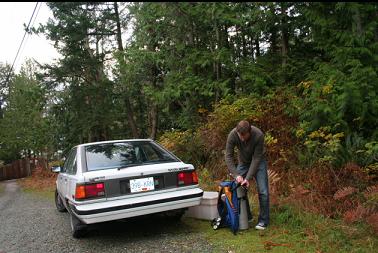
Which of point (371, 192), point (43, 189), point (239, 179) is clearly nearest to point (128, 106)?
point (43, 189)

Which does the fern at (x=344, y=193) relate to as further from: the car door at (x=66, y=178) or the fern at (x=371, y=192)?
the car door at (x=66, y=178)

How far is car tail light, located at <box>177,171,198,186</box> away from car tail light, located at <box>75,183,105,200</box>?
1.17 meters

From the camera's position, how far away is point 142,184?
5.38 metres

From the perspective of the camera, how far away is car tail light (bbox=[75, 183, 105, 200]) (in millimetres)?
5074

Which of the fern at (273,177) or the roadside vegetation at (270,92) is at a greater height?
the roadside vegetation at (270,92)

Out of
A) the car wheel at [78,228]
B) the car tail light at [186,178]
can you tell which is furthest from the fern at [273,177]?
the car wheel at [78,228]

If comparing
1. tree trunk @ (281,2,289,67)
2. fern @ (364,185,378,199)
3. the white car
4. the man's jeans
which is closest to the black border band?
the white car

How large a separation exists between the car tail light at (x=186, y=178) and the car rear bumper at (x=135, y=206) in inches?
4.8

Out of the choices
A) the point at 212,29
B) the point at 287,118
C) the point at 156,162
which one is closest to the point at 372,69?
the point at 287,118

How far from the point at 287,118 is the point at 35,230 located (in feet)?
19.8

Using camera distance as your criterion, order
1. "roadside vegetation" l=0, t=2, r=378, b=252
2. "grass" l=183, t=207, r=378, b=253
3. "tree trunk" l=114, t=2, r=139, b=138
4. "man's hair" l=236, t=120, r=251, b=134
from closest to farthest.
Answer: "grass" l=183, t=207, r=378, b=253 → "man's hair" l=236, t=120, r=251, b=134 → "roadside vegetation" l=0, t=2, r=378, b=252 → "tree trunk" l=114, t=2, r=139, b=138

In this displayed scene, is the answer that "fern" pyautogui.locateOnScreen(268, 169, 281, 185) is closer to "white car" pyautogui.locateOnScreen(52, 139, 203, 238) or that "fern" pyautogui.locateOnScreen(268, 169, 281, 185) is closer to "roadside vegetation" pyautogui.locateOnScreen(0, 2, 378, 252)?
"roadside vegetation" pyautogui.locateOnScreen(0, 2, 378, 252)

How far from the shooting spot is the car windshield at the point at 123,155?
18.8 ft

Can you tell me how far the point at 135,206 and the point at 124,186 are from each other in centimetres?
32
